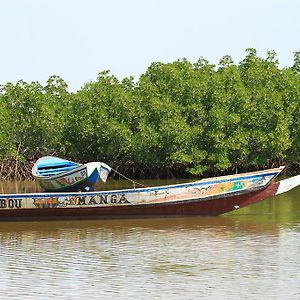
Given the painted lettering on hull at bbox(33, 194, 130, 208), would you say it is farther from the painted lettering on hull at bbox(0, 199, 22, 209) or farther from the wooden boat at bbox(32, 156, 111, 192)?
the wooden boat at bbox(32, 156, 111, 192)

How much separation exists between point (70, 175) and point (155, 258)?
671cm

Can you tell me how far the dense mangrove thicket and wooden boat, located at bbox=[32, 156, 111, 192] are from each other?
1690 centimetres

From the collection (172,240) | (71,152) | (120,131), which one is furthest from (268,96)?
(172,240)

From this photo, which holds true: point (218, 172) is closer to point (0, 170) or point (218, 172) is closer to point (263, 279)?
point (0, 170)

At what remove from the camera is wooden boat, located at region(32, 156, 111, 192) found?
22.4 metres

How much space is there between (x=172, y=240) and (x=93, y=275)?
4.10 meters

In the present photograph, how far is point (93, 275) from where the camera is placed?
48.7ft

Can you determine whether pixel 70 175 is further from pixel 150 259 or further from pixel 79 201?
pixel 150 259

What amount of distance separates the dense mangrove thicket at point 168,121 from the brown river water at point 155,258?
55.4 feet

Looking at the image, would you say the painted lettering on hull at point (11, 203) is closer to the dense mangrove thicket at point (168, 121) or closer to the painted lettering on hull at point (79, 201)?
the painted lettering on hull at point (79, 201)

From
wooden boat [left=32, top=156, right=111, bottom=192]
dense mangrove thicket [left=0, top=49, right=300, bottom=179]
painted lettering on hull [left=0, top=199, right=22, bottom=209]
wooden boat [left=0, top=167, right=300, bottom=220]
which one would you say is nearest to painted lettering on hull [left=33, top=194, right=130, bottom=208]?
wooden boat [left=0, top=167, right=300, bottom=220]

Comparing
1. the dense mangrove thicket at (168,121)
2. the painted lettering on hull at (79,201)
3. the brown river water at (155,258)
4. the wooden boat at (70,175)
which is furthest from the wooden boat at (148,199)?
the dense mangrove thicket at (168,121)

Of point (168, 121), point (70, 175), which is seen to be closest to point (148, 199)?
point (70, 175)

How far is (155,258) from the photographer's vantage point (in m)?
16.4
